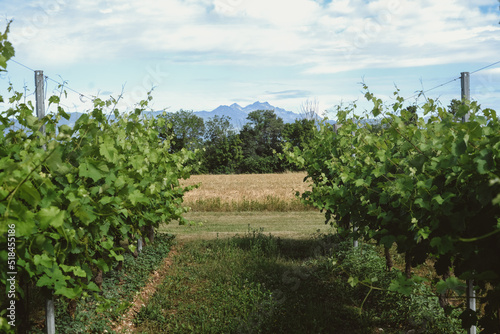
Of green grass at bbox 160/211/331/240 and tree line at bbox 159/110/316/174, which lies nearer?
green grass at bbox 160/211/331/240

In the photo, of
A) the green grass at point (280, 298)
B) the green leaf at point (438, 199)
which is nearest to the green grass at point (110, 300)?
the green grass at point (280, 298)

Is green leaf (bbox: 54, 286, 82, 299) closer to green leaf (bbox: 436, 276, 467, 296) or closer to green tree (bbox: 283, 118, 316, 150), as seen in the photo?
green leaf (bbox: 436, 276, 467, 296)

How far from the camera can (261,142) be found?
5831 cm

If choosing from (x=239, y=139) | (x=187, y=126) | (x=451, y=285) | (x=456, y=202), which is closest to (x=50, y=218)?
(x=451, y=285)

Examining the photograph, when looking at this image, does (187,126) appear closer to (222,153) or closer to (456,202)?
(222,153)

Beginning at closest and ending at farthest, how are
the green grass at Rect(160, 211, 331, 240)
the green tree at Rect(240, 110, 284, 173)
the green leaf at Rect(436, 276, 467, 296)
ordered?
1. the green leaf at Rect(436, 276, 467, 296)
2. the green grass at Rect(160, 211, 331, 240)
3. the green tree at Rect(240, 110, 284, 173)

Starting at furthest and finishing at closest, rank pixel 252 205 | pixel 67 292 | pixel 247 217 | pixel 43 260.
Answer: pixel 252 205 → pixel 247 217 → pixel 67 292 → pixel 43 260

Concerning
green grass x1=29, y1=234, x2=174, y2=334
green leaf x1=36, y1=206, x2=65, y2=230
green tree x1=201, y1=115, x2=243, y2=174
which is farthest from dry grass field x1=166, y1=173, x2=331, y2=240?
green tree x1=201, y1=115, x2=243, y2=174

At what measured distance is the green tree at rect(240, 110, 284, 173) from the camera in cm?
5138

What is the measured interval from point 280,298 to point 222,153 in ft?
152

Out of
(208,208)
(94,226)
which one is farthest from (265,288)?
(208,208)

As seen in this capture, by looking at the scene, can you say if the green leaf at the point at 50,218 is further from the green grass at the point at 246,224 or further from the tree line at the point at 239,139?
the tree line at the point at 239,139

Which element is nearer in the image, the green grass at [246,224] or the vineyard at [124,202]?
the vineyard at [124,202]

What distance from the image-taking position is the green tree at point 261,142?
5138 centimetres
